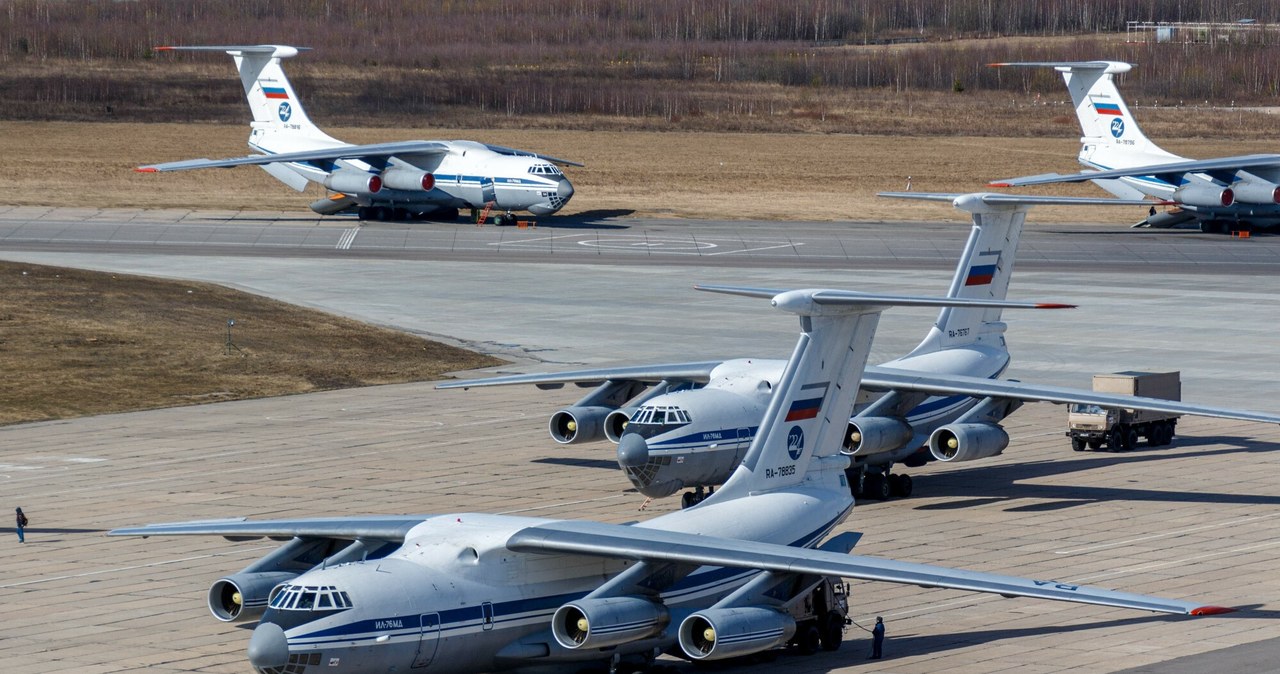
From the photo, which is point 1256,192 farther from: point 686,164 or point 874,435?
point 874,435

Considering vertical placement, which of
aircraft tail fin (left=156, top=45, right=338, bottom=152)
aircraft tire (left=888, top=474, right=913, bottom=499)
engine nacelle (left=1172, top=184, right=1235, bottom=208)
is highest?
aircraft tail fin (left=156, top=45, right=338, bottom=152)

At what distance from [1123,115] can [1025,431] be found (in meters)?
49.9

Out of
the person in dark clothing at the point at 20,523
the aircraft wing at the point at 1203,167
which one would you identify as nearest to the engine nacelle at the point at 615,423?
the person in dark clothing at the point at 20,523

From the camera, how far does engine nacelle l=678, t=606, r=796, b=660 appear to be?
66.4 ft

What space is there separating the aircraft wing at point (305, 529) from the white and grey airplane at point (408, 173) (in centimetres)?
6481

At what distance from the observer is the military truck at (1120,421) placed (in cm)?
4062

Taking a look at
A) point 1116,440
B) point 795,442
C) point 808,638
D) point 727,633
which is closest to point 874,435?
point 795,442

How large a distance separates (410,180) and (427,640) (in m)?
70.2

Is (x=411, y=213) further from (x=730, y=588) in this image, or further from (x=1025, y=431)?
(x=730, y=588)

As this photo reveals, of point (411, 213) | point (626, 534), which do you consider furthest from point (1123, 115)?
point (626, 534)

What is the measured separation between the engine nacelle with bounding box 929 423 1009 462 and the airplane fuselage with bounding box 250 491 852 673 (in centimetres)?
1238

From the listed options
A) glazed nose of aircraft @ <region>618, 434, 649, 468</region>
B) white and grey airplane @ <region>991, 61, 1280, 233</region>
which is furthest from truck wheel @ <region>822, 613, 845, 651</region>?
white and grey airplane @ <region>991, 61, 1280, 233</region>

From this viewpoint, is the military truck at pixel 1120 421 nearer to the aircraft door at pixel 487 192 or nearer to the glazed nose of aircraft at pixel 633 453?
the glazed nose of aircraft at pixel 633 453

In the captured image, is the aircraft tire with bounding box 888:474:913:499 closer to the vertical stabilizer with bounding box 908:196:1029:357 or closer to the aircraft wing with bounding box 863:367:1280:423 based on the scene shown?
the aircraft wing with bounding box 863:367:1280:423
